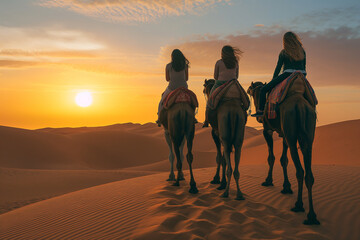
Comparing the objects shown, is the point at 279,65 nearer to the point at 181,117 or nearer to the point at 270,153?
the point at 181,117

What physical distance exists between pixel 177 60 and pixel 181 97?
123 centimetres

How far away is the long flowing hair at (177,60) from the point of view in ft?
29.8

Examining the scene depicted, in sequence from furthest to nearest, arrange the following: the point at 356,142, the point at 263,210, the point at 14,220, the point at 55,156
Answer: the point at 55,156, the point at 356,142, the point at 14,220, the point at 263,210

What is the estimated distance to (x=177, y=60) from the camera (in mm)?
9070

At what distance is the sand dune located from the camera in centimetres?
588

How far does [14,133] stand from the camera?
33.9 m

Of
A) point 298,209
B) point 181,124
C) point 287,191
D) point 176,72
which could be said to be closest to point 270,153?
point 287,191

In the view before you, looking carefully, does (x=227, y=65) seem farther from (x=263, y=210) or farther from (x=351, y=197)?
(x=351, y=197)

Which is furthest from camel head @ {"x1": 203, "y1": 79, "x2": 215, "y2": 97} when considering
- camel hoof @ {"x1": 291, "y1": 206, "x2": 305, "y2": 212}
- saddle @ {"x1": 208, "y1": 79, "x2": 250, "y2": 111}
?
camel hoof @ {"x1": 291, "y1": 206, "x2": 305, "y2": 212}

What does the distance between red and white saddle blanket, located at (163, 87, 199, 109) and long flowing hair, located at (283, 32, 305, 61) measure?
2.83 meters

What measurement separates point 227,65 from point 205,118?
165 cm

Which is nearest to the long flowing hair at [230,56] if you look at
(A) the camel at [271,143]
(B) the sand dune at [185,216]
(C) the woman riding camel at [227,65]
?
(C) the woman riding camel at [227,65]

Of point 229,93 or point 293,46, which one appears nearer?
point 293,46

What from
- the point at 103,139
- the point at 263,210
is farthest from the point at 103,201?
the point at 103,139
